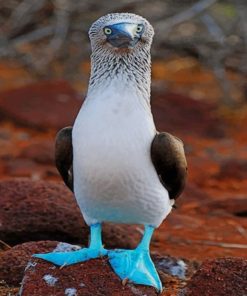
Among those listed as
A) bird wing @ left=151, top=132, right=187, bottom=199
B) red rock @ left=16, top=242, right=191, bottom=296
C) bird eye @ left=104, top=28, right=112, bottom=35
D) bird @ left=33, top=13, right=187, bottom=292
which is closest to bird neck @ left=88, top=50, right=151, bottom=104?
bird @ left=33, top=13, right=187, bottom=292

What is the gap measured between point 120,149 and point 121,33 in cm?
53

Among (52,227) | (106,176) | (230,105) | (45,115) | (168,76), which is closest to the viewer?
(106,176)

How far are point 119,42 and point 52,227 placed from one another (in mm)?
1592

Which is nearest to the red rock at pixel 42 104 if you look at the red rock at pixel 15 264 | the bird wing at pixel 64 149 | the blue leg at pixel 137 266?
the red rock at pixel 15 264

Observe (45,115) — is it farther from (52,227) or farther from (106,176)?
(106,176)

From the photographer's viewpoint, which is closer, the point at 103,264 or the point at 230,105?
the point at 103,264

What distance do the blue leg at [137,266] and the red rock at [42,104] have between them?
540 centimetres

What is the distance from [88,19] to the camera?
1075 centimetres

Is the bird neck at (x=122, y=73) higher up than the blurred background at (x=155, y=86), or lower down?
higher up

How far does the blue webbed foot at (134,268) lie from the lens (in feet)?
14.2

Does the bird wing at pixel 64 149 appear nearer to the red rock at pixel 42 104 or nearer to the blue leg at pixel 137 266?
the blue leg at pixel 137 266

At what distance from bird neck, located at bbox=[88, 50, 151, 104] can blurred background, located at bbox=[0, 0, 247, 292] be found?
3.49m

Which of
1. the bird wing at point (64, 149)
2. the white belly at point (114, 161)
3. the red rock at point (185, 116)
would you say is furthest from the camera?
the red rock at point (185, 116)

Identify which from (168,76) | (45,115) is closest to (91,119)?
(45,115)
